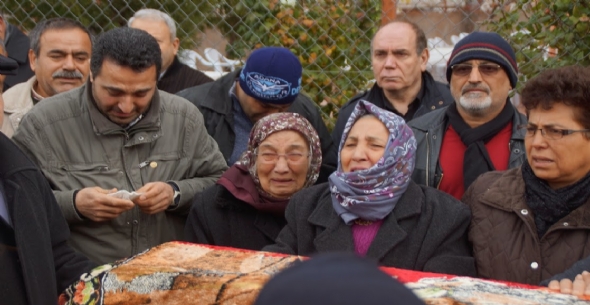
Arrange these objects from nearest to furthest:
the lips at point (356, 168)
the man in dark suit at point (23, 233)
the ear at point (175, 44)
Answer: the man in dark suit at point (23, 233) < the lips at point (356, 168) < the ear at point (175, 44)

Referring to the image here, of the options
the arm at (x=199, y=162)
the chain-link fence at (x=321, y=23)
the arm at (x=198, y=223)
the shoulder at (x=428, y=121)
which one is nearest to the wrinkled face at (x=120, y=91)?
the arm at (x=199, y=162)

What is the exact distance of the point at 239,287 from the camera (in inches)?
94.5

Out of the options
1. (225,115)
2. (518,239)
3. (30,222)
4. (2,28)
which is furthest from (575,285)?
(2,28)

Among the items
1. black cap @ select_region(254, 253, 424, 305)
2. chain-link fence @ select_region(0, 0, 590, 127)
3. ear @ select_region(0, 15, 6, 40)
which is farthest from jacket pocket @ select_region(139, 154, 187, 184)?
black cap @ select_region(254, 253, 424, 305)

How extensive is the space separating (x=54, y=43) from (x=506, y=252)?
8.94 ft

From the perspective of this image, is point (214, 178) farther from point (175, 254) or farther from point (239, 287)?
point (239, 287)

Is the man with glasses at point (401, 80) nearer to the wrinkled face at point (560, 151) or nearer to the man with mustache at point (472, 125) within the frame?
the man with mustache at point (472, 125)

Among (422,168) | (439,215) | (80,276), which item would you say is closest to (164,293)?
(80,276)

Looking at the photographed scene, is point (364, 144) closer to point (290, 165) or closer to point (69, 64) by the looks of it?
point (290, 165)

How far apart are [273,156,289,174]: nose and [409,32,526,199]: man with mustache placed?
0.60m

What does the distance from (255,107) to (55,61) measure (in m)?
1.11

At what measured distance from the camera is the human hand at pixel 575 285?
2.38 m

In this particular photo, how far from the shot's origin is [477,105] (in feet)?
12.8

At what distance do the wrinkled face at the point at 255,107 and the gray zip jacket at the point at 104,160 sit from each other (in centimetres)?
70
